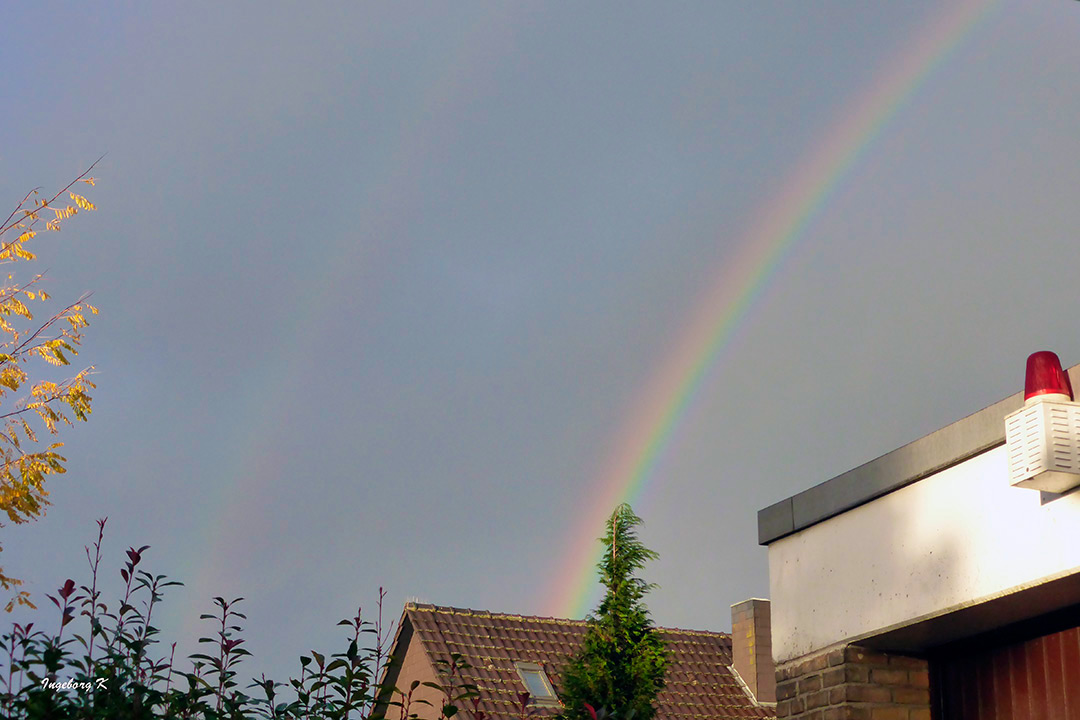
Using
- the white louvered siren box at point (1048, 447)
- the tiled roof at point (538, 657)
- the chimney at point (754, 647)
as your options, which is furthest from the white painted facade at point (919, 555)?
the chimney at point (754, 647)

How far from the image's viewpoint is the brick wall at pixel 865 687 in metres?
4.59

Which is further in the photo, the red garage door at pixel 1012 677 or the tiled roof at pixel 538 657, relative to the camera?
the tiled roof at pixel 538 657

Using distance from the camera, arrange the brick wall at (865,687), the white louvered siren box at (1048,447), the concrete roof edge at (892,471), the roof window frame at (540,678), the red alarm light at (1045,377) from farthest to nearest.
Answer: the roof window frame at (540,678) → the brick wall at (865,687) → the concrete roof edge at (892,471) → the red alarm light at (1045,377) → the white louvered siren box at (1048,447)

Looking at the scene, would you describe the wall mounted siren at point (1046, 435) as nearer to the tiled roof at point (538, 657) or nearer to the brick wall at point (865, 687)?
the brick wall at point (865, 687)

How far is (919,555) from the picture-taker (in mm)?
4316

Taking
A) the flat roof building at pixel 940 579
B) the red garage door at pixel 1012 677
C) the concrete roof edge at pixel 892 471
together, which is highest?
the concrete roof edge at pixel 892 471

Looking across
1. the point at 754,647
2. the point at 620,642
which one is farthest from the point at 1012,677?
the point at 754,647

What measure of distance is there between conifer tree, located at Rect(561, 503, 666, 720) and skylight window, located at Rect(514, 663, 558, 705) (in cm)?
188

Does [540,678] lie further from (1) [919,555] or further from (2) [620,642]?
(1) [919,555]

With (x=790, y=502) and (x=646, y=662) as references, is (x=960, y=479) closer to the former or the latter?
(x=790, y=502)

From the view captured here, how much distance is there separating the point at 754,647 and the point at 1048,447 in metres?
15.2

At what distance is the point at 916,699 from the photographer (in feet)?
15.4

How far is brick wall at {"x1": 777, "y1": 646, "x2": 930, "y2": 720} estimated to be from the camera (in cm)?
459

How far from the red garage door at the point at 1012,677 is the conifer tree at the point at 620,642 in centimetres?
951
